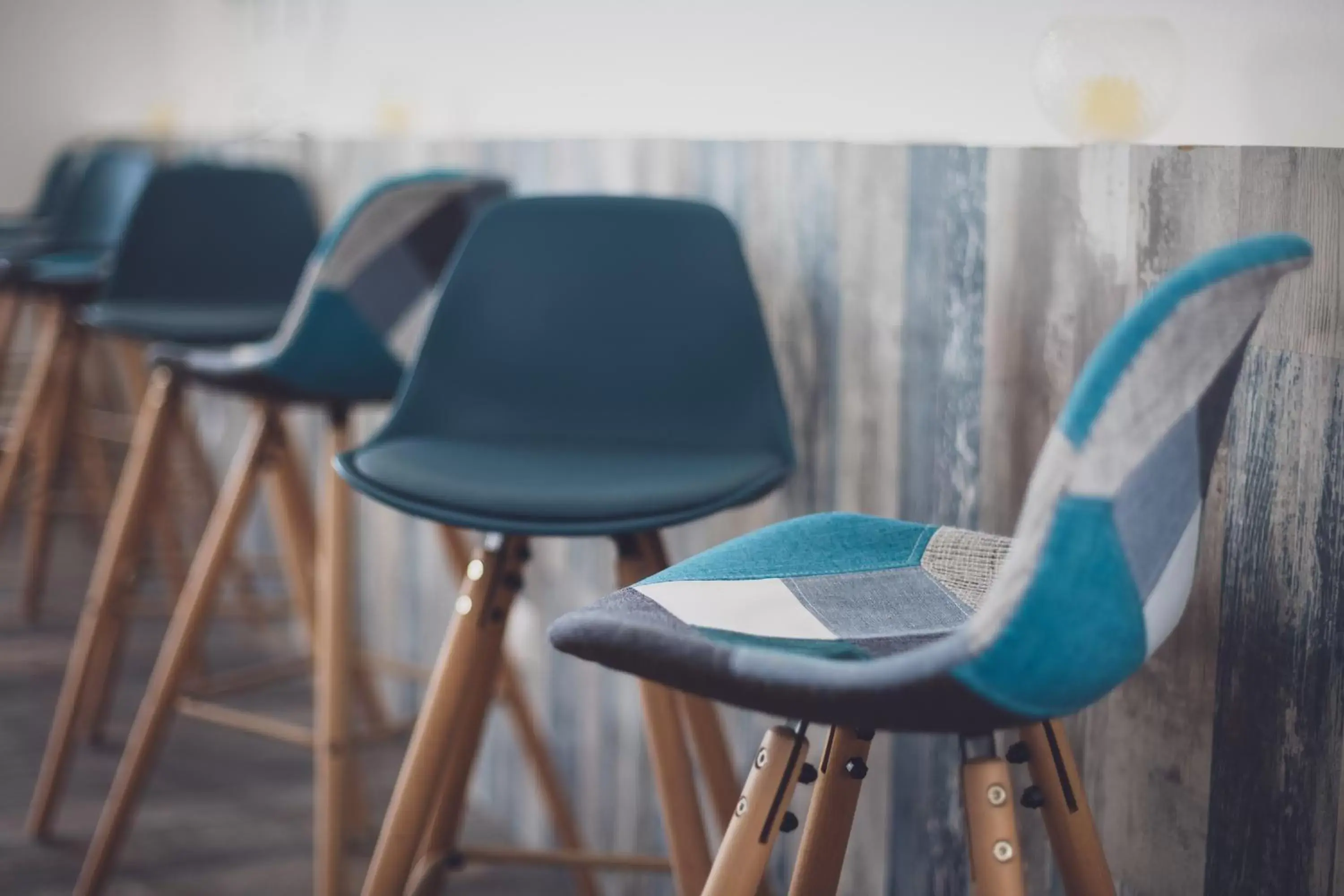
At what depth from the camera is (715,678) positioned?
97cm

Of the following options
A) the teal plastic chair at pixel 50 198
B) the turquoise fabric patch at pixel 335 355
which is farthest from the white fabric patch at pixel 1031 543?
the teal plastic chair at pixel 50 198

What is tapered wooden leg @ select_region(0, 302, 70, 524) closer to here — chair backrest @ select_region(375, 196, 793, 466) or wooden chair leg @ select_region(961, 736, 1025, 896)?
chair backrest @ select_region(375, 196, 793, 466)

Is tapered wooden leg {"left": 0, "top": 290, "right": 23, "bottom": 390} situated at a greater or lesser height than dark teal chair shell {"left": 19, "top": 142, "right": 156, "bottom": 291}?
lesser

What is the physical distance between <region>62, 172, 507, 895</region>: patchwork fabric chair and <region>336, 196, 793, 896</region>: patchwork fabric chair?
13.2 inches

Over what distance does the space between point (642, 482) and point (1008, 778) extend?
0.65m

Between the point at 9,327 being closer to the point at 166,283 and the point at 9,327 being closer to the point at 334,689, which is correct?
the point at 166,283

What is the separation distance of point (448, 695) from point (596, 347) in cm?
49

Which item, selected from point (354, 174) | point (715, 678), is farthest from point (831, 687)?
point (354, 174)

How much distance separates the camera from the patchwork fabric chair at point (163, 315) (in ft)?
8.32

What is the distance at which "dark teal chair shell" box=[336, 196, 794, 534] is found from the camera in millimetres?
1772

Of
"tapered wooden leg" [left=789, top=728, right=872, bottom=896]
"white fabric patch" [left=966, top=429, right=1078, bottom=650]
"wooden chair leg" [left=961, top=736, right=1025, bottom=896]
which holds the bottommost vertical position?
"tapered wooden leg" [left=789, top=728, right=872, bottom=896]

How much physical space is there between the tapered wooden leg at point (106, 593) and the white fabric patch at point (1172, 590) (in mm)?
Result: 1820

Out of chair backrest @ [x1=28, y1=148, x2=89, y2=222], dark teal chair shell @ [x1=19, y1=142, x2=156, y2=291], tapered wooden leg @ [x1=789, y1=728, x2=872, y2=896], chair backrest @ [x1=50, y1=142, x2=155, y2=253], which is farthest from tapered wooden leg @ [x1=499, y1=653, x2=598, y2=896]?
chair backrest @ [x1=28, y1=148, x2=89, y2=222]

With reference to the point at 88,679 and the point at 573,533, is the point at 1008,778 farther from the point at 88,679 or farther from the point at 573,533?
the point at 88,679
